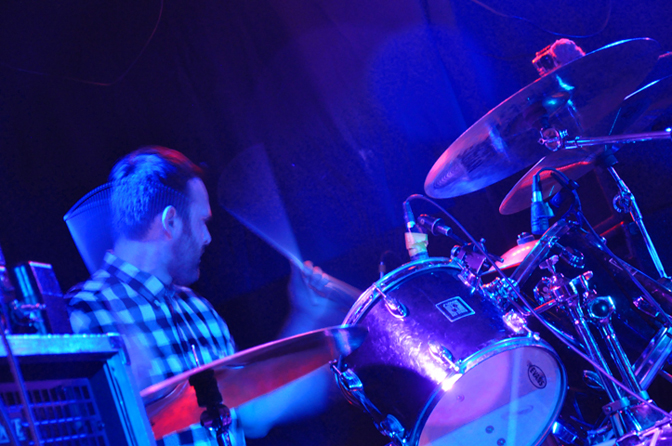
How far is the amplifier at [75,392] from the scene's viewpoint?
1.64 feet

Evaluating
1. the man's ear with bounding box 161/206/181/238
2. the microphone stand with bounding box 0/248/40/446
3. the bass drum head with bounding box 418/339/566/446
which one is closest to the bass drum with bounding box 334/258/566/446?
the bass drum head with bounding box 418/339/566/446

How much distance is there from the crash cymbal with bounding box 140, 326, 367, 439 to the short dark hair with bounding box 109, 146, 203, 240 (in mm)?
813

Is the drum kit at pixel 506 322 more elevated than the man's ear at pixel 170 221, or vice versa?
the man's ear at pixel 170 221

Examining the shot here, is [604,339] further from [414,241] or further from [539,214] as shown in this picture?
[414,241]

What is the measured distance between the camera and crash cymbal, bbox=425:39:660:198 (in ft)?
4.65

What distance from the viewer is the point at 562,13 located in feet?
9.16

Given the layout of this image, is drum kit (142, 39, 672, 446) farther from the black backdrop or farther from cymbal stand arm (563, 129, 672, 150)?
the black backdrop

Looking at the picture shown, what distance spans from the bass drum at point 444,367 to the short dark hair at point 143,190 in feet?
2.57

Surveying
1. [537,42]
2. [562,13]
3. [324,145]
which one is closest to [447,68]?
[537,42]

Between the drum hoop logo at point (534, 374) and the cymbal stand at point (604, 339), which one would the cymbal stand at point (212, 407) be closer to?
the drum hoop logo at point (534, 374)

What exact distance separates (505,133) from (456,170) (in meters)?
0.21

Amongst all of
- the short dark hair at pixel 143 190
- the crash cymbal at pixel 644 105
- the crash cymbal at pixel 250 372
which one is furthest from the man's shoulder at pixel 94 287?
the crash cymbal at pixel 644 105

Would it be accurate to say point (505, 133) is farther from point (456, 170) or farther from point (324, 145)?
point (324, 145)

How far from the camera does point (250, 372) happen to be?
99 centimetres
